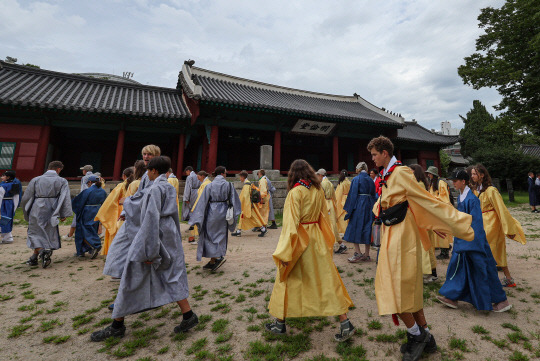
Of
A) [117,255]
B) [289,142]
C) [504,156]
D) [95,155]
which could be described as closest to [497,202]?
[117,255]

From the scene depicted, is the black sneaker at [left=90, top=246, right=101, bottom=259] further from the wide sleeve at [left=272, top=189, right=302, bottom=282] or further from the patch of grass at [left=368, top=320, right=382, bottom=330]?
the patch of grass at [left=368, top=320, right=382, bottom=330]

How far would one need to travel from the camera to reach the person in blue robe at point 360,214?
470cm

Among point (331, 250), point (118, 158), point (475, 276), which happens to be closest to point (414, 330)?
point (331, 250)

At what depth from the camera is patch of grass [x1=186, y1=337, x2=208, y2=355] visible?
7.18 ft

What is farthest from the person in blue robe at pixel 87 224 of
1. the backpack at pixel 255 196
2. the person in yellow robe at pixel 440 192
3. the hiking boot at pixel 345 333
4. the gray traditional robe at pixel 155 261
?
the person in yellow robe at pixel 440 192

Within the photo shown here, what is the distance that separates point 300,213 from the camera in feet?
8.30

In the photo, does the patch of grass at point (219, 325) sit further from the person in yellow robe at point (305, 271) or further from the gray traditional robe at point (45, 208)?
the gray traditional robe at point (45, 208)

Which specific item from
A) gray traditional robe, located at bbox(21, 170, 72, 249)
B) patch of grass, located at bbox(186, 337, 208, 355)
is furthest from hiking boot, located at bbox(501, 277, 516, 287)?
gray traditional robe, located at bbox(21, 170, 72, 249)

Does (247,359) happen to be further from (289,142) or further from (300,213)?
(289,142)

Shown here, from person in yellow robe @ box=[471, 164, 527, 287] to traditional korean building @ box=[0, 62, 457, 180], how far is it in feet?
29.7

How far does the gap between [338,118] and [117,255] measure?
12350 millimetres

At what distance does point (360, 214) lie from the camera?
4805 mm

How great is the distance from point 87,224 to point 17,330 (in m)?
2.81

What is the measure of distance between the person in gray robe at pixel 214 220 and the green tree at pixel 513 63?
1440 centimetres
